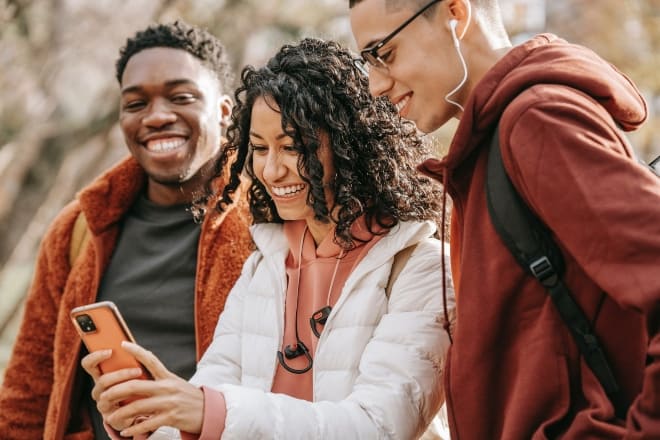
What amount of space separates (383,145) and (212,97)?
1.31 metres

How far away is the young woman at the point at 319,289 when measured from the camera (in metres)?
2.27

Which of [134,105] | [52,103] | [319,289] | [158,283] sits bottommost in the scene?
[319,289]

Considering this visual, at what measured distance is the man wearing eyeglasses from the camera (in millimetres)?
1683

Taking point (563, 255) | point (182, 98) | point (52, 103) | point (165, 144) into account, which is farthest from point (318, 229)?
point (52, 103)

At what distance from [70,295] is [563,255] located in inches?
92.7

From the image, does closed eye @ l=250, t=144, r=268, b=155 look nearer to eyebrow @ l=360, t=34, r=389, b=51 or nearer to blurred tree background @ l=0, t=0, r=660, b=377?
eyebrow @ l=360, t=34, r=389, b=51

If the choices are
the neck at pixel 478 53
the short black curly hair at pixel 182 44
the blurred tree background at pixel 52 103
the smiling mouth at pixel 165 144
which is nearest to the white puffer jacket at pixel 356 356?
the neck at pixel 478 53

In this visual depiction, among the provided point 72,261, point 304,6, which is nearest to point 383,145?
point 72,261

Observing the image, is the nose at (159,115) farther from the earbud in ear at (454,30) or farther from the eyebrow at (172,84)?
the earbud in ear at (454,30)

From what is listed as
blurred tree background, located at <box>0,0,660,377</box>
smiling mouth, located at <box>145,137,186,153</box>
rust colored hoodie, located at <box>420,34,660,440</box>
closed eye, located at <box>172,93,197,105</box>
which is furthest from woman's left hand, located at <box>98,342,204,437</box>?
blurred tree background, located at <box>0,0,660,377</box>

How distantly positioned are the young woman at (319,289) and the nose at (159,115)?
2.30ft

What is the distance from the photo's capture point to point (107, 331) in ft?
7.64

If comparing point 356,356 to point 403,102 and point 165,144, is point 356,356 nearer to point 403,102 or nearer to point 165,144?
point 403,102

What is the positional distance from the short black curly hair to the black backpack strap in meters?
2.40
